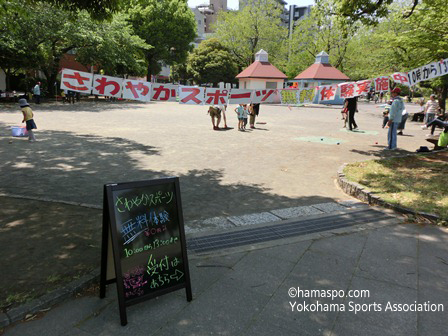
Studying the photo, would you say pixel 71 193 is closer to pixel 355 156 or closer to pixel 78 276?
pixel 78 276

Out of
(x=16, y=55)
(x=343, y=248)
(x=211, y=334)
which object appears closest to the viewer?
(x=211, y=334)

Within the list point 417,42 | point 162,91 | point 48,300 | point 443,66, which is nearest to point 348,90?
point 443,66

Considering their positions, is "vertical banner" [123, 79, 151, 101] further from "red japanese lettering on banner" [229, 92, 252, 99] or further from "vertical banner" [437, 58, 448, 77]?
"vertical banner" [437, 58, 448, 77]

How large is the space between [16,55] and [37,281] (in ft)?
88.3

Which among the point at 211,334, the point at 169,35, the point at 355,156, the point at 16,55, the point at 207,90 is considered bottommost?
the point at 211,334

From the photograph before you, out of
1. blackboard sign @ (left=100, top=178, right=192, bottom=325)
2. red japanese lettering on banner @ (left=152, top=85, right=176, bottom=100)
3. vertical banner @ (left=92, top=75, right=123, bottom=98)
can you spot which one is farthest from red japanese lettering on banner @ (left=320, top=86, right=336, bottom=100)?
blackboard sign @ (left=100, top=178, right=192, bottom=325)

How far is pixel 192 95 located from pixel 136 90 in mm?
1560

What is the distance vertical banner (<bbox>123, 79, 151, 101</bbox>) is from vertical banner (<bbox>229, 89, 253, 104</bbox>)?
8.30 feet

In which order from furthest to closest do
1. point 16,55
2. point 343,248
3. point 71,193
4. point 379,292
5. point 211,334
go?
point 16,55 < point 71,193 < point 343,248 < point 379,292 < point 211,334

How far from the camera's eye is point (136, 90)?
808cm

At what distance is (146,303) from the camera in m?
3.30

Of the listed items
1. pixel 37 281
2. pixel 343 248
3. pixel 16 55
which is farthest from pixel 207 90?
pixel 16 55

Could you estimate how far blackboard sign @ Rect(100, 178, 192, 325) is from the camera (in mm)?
3019

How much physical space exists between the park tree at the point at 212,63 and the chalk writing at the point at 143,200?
53793 mm
